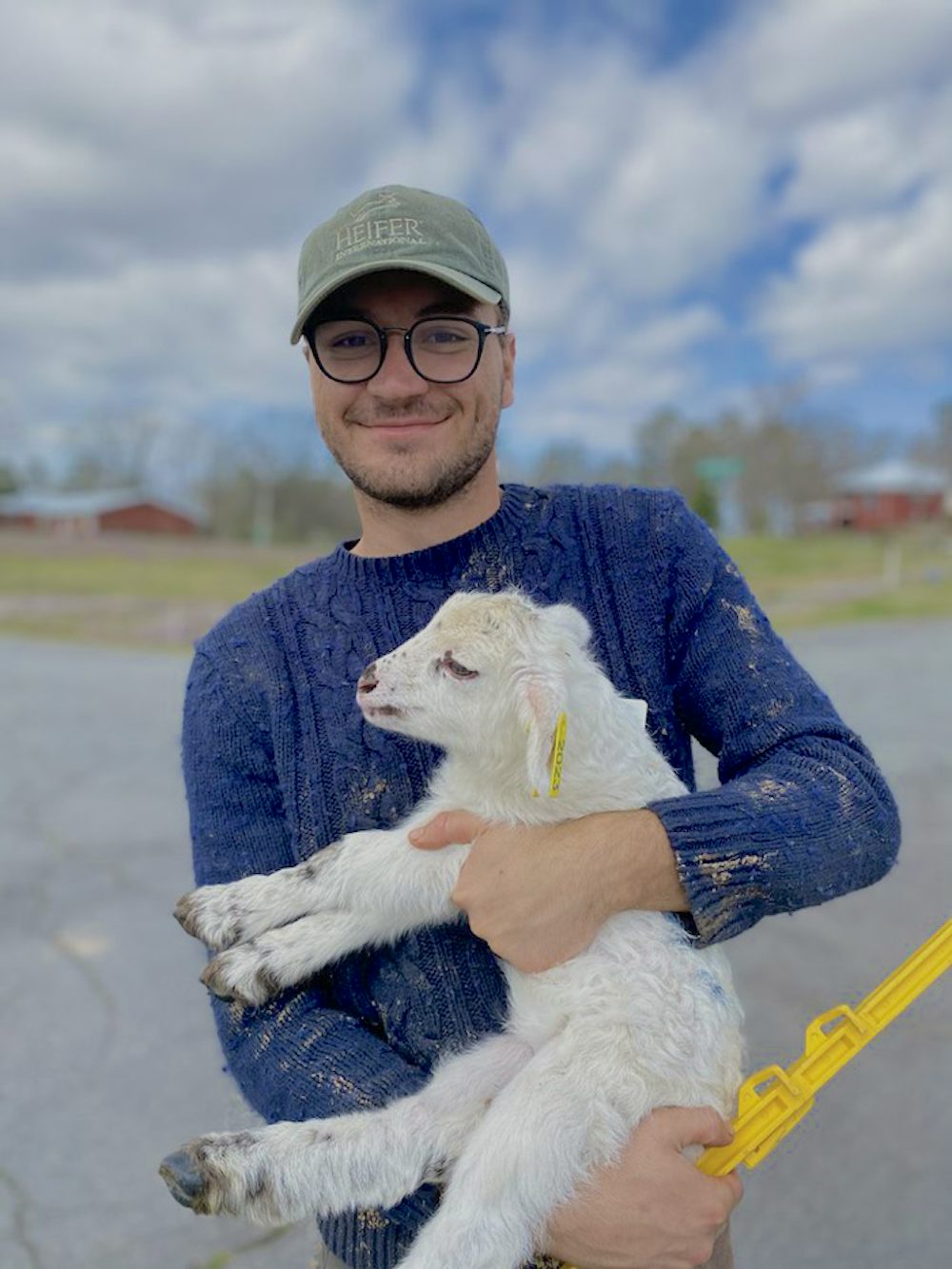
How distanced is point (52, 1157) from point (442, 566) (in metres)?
2.87

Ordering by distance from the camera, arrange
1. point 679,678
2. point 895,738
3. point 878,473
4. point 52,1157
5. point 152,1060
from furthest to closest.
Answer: point 878,473
point 895,738
point 152,1060
point 52,1157
point 679,678

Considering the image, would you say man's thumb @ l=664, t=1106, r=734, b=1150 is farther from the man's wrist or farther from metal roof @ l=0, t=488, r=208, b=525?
metal roof @ l=0, t=488, r=208, b=525

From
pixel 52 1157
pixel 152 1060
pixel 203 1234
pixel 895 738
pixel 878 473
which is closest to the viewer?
pixel 203 1234

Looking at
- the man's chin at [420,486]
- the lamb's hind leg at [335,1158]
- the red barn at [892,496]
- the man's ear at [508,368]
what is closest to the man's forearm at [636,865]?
the lamb's hind leg at [335,1158]

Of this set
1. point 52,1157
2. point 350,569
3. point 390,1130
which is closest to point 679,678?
point 350,569

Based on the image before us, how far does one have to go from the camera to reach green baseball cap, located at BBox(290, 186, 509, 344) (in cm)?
196

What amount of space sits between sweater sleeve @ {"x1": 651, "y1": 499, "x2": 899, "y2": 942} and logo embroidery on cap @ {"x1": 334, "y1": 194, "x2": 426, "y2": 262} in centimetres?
77

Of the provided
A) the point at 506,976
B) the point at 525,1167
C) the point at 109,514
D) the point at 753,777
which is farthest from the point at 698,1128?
the point at 109,514

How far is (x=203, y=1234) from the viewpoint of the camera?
132 inches

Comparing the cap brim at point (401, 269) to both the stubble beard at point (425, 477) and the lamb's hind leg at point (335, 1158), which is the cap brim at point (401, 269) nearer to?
the stubble beard at point (425, 477)

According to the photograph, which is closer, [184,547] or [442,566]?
[442,566]

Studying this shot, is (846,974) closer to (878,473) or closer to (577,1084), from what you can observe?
(577,1084)

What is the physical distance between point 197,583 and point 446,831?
21805 mm

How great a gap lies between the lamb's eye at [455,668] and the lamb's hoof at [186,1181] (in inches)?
38.5
